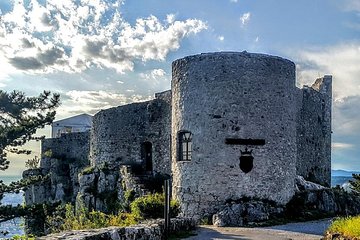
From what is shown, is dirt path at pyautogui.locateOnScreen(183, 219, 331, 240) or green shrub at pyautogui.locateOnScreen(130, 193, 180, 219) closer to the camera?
dirt path at pyautogui.locateOnScreen(183, 219, 331, 240)

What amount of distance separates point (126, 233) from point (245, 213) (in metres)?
9.16

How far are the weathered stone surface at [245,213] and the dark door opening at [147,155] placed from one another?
34.0 ft

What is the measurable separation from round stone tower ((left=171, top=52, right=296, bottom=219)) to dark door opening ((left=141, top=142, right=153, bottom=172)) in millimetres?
8218

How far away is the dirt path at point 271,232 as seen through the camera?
14962 millimetres

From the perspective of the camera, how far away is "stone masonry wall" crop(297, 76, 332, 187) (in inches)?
1150

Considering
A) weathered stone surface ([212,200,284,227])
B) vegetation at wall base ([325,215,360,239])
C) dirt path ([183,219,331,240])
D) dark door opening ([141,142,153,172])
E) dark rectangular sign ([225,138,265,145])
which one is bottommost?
dirt path ([183,219,331,240])

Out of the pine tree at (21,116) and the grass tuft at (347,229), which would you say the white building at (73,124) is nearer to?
the pine tree at (21,116)

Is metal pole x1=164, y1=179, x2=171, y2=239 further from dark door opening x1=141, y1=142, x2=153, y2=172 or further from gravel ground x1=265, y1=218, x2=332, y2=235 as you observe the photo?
dark door opening x1=141, y1=142, x2=153, y2=172

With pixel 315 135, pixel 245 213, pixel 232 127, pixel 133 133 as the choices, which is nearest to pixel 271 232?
pixel 245 213

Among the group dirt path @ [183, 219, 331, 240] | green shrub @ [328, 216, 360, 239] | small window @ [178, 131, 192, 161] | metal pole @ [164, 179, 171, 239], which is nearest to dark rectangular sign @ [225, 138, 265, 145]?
small window @ [178, 131, 192, 161]

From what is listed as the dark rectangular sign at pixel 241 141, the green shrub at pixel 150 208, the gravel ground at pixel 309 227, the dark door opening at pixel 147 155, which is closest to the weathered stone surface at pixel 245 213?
the gravel ground at pixel 309 227

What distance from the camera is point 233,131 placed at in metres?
20.5

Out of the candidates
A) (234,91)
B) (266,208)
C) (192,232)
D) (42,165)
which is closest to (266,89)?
(234,91)

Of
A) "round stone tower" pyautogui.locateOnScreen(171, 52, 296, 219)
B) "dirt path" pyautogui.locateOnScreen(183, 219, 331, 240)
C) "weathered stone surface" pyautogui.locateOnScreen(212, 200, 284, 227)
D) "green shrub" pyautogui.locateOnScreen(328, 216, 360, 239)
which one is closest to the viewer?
"green shrub" pyautogui.locateOnScreen(328, 216, 360, 239)
